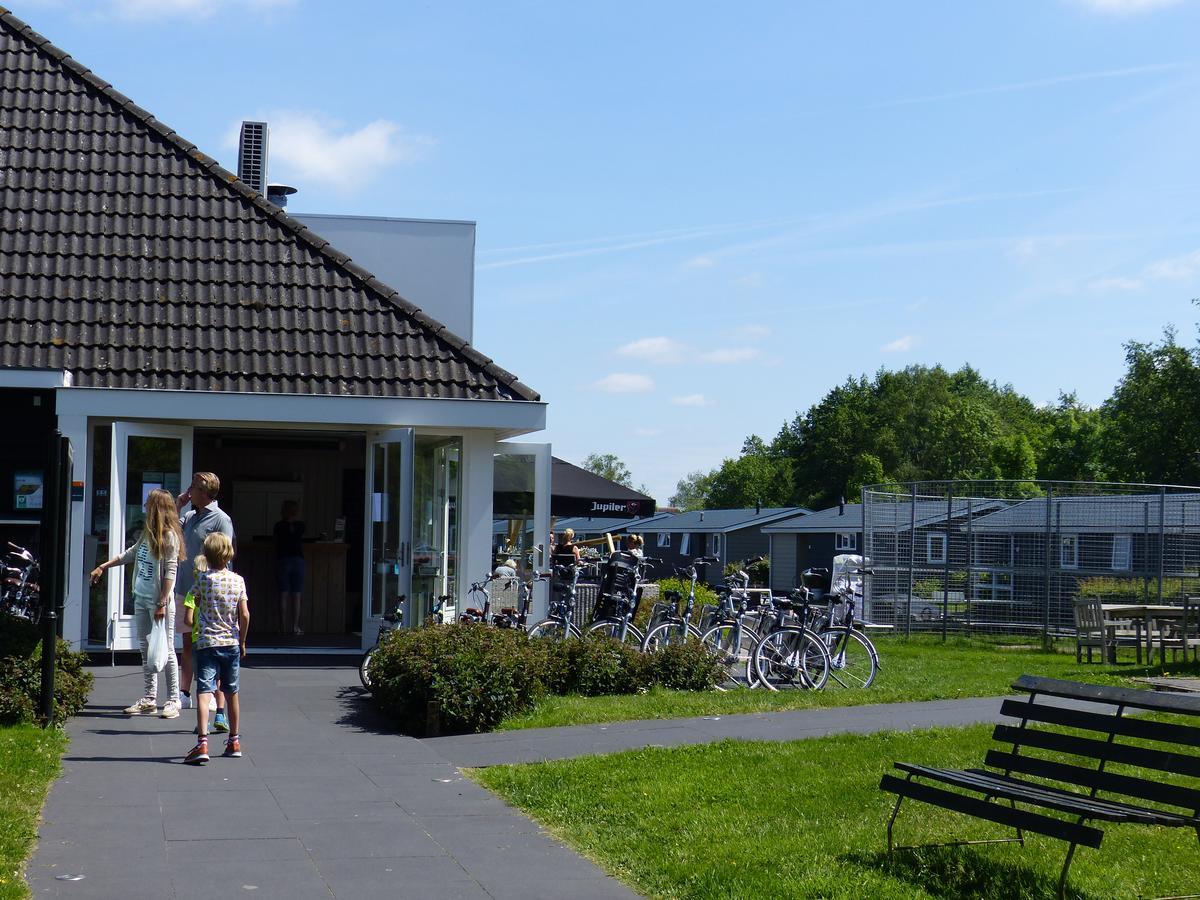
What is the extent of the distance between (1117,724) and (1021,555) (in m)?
16.1

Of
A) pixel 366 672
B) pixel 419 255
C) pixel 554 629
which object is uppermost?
pixel 419 255

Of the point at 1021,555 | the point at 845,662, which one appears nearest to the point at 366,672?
the point at 845,662

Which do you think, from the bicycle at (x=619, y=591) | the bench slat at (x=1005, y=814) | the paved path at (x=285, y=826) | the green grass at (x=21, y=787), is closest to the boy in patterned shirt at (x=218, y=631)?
the paved path at (x=285, y=826)

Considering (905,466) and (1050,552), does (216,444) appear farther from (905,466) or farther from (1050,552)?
(905,466)

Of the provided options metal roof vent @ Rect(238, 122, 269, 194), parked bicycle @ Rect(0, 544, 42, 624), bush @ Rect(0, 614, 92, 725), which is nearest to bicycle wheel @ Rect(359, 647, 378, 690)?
bush @ Rect(0, 614, 92, 725)

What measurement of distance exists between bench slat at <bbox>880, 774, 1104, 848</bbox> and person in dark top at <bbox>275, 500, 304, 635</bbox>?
1184 centimetres

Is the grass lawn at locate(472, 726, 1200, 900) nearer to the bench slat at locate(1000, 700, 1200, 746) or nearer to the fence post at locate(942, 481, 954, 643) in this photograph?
the bench slat at locate(1000, 700, 1200, 746)

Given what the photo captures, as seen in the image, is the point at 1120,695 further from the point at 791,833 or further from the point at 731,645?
the point at 731,645

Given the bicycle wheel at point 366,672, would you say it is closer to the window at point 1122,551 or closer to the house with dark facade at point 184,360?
the house with dark facade at point 184,360

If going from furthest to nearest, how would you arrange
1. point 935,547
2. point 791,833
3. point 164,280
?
point 935,547, point 164,280, point 791,833

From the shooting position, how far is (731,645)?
14.0m

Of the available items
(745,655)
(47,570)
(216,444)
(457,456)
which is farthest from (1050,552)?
(47,570)

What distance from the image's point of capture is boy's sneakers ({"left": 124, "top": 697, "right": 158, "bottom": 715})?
10789mm

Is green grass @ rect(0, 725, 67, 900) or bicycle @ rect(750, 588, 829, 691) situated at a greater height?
bicycle @ rect(750, 588, 829, 691)
